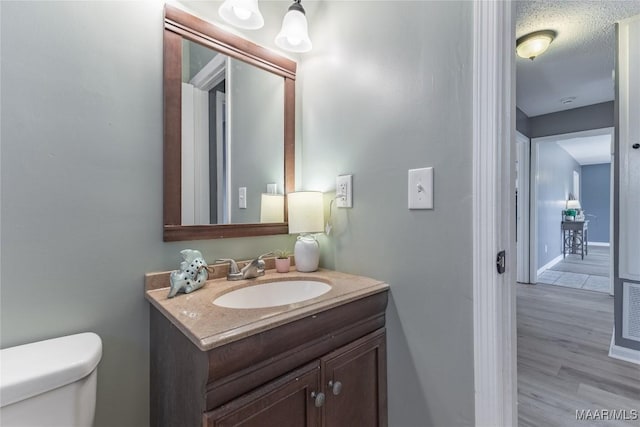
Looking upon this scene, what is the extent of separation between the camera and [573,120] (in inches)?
146

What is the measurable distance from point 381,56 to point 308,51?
0.48m

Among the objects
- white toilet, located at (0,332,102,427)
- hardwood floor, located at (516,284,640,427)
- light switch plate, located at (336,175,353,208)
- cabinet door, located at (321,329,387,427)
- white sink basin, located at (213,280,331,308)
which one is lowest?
hardwood floor, located at (516,284,640,427)

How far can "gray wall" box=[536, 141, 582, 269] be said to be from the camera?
13.8 ft

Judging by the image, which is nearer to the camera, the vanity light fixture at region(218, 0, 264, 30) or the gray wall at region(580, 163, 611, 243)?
the vanity light fixture at region(218, 0, 264, 30)

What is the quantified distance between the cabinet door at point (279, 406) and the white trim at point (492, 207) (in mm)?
505

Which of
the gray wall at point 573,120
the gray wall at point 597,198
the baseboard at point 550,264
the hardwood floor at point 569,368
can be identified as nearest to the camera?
the hardwood floor at point 569,368

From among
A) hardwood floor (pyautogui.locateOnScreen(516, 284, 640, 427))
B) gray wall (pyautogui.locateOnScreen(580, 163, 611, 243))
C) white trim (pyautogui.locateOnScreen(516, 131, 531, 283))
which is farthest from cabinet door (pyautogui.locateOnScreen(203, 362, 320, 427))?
gray wall (pyautogui.locateOnScreen(580, 163, 611, 243))

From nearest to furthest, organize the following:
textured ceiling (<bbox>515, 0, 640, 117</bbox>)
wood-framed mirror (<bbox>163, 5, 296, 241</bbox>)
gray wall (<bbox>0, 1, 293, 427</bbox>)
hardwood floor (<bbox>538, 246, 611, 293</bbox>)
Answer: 1. gray wall (<bbox>0, 1, 293, 427</bbox>)
2. wood-framed mirror (<bbox>163, 5, 296, 241</bbox>)
3. textured ceiling (<bbox>515, 0, 640, 117</bbox>)
4. hardwood floor (<bbox>538, 246, 611, 293</bbox>)

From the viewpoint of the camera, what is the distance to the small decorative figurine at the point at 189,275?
931 mm

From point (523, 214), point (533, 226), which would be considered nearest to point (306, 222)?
point (523, 214)

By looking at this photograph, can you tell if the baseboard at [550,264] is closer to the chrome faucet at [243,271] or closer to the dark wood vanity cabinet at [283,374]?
the dark wood vanity cabinet at [283,374]

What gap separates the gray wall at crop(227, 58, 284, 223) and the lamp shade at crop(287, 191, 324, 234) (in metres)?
0.19

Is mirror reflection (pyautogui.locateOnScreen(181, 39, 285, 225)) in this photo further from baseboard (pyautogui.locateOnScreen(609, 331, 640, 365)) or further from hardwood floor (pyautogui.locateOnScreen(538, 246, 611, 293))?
hardwood floor (pyautogui.locateOnScreen(538, 246, 611, 293))

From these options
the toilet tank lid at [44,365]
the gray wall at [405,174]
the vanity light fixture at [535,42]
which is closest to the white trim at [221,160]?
the gray wall at [405,174]
